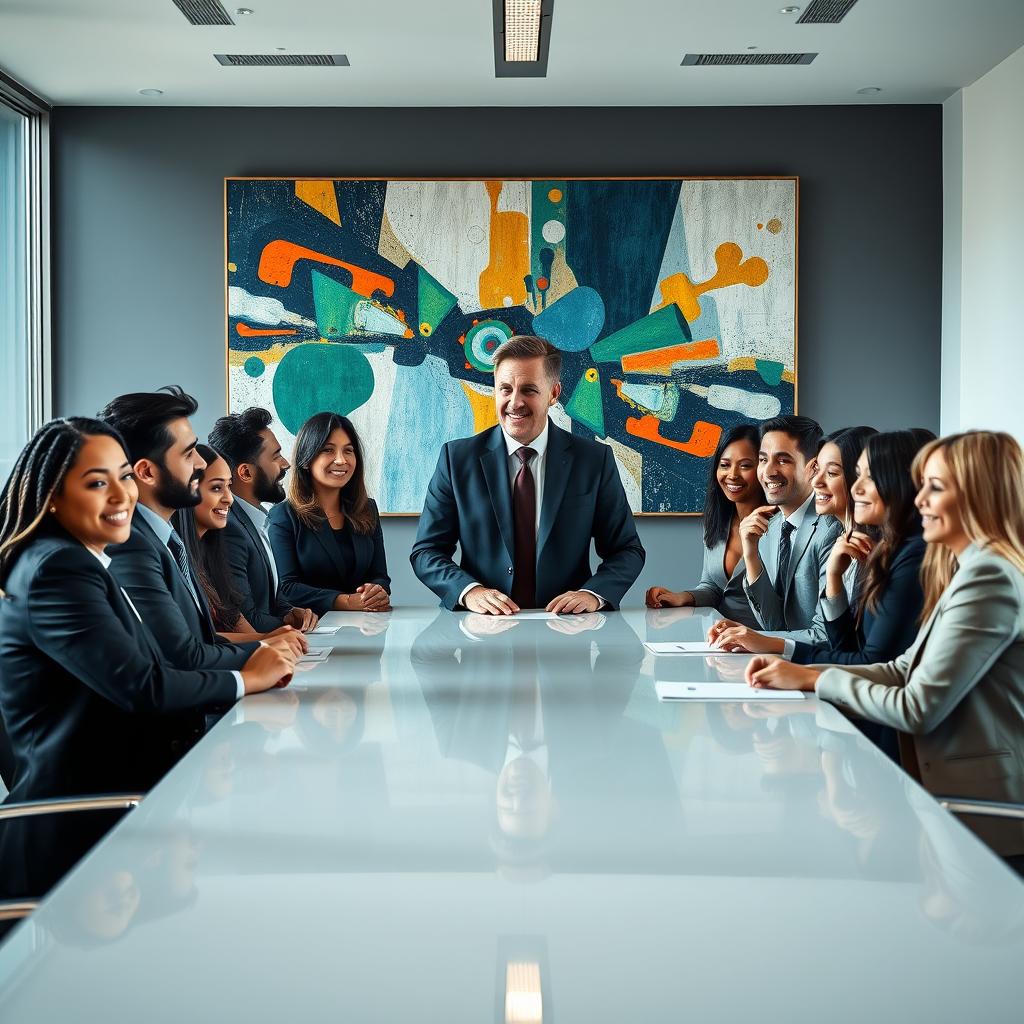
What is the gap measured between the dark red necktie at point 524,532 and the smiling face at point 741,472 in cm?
→ 75

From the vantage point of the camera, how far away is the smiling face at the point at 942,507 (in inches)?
92.2

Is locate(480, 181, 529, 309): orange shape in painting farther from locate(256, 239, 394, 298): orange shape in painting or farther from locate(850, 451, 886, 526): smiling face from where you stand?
locate(850, 451, 886, 526): smiling face

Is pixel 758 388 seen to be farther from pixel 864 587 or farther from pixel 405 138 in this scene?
pixel 864 587

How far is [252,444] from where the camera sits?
4078 mm

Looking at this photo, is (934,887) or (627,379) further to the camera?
(627,379)

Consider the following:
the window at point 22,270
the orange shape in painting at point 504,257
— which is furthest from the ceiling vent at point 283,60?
the window at point 22,270

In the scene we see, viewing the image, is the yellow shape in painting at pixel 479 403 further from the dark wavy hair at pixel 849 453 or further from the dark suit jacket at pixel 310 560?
the dark wavy hair at pixel 849 453

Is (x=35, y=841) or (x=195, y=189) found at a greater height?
(x=195, y=189)

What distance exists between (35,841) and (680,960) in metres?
1.38

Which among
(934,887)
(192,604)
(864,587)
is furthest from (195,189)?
(934,887)

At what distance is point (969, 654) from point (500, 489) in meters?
2.02

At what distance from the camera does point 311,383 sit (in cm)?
623

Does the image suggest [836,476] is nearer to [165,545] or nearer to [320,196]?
[165,545]

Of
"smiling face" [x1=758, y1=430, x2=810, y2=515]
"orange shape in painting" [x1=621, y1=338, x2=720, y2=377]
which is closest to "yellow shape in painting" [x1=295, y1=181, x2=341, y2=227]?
"orange shape in painting" [x1=621, y1=338, x2=720, y2=377]
